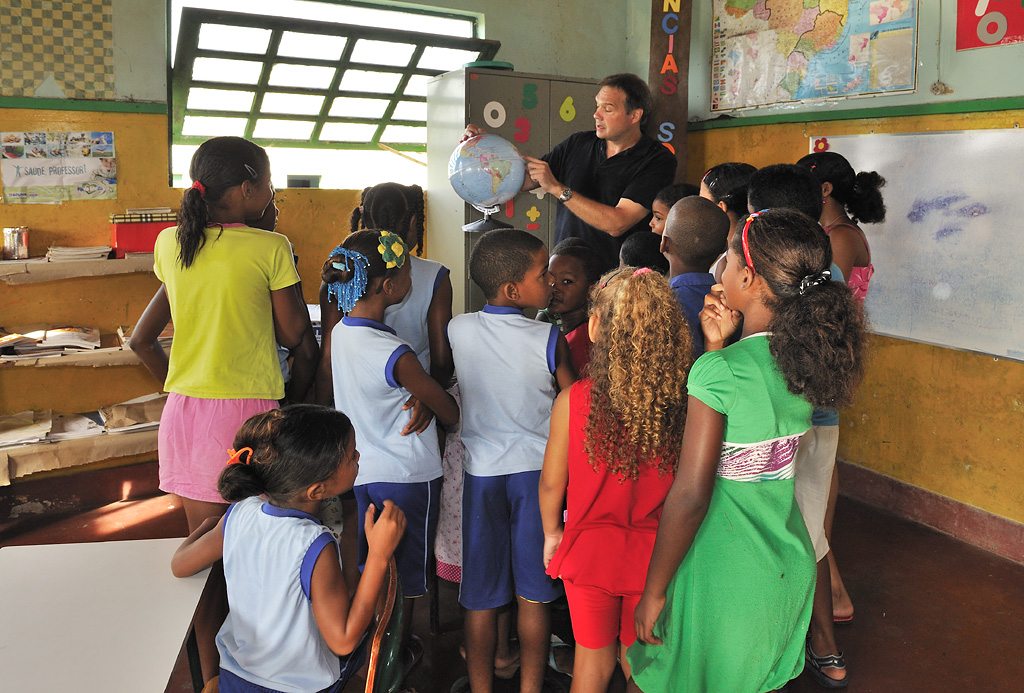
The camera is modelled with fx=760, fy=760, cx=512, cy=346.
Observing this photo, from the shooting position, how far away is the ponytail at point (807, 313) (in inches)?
51.0

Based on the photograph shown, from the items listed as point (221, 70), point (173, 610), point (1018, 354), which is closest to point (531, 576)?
point (173, 610)

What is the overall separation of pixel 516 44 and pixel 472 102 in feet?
2.61

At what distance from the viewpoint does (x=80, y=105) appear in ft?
11.7

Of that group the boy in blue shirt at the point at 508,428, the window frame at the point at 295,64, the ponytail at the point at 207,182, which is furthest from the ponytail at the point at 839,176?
the window frame at the point at 295,64

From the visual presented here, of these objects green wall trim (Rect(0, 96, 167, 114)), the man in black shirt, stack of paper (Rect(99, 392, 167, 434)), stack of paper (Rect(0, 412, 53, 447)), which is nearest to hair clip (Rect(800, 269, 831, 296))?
the man in black shirt

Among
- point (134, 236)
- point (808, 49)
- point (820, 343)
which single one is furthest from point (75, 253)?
point (808, 49)

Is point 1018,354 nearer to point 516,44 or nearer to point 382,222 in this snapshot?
point 382,222

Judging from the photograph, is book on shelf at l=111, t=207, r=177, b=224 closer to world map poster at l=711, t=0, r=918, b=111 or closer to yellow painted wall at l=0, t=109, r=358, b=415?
yellow painted wall at l=0, t=109, r=358, b=415

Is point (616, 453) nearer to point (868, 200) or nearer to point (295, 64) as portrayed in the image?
point (868, 200)

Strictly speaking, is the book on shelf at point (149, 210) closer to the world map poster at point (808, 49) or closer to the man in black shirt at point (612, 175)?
the man in black shirt at point (612, 175)

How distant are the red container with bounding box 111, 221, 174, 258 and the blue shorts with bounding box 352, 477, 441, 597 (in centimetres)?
233

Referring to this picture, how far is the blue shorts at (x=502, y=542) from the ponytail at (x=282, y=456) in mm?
526

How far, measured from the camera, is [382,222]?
221 cm

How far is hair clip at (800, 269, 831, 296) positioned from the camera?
134 cm
